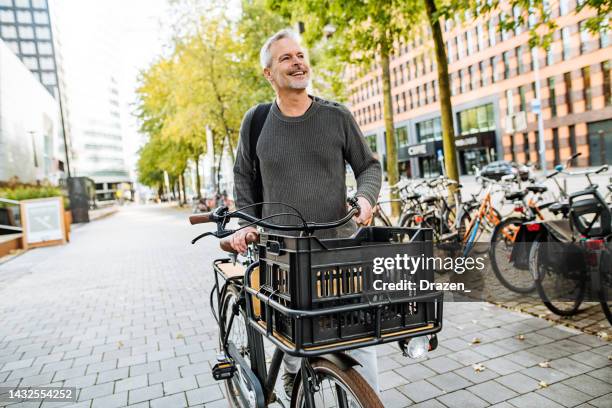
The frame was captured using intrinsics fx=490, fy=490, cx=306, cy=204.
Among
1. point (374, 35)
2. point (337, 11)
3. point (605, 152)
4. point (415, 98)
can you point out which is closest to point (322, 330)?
point (337, 11)

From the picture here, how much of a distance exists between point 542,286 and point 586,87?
37779 mm

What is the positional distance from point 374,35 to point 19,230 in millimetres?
12131

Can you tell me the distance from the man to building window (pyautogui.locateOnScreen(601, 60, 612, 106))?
1489 inches

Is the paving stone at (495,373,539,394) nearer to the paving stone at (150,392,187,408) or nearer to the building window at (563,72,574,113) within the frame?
the paving stone at (150,392,187,408)

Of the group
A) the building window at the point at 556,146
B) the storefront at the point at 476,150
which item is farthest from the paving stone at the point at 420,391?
the storefront at the point at 476,150

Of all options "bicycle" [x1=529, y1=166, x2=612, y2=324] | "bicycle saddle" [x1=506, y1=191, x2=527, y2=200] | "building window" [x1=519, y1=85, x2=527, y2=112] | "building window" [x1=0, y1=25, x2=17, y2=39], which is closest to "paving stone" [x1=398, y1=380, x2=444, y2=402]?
"bicycle" [x1=529, y1=166, x2=612, y2=324]

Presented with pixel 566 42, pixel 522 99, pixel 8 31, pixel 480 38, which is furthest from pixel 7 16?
pixel 480 38

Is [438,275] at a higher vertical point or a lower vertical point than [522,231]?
lower

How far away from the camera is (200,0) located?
2245 centimetres

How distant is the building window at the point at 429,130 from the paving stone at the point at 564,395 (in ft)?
156

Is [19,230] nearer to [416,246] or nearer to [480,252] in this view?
[480,252]

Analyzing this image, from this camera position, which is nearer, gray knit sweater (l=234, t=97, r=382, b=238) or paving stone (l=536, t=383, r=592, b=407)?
gray knit sweater (l=234, t=97, r=382, b=238)

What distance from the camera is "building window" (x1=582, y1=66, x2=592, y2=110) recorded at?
35556 millimetres

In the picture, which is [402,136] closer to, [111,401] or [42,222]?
[42,222]
